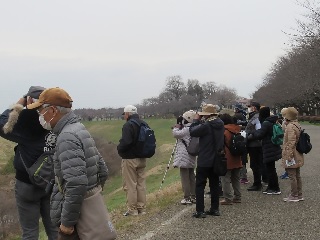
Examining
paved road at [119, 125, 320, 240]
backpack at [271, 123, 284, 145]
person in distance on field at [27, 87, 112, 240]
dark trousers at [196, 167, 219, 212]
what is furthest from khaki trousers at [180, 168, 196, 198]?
person in distance on field at [27, 87, 112, 240]

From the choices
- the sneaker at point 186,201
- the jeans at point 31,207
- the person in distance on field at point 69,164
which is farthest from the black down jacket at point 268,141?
the person in distance on field at point 69,164

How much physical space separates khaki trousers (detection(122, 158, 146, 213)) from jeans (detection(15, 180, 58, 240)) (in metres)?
3.02

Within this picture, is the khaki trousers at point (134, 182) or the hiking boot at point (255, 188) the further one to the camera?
the hiking boot at point (255, 188)

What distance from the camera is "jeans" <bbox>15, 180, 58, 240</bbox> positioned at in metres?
5.00

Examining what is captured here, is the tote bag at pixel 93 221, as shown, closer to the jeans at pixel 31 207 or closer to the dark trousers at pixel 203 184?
the jeans at pixel 31 207

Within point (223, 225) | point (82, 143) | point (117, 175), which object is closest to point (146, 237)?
point (223, 225)

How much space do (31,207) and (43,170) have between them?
0.69 meters

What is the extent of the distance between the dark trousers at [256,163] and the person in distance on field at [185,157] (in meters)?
1.72

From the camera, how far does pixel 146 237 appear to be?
6648mm

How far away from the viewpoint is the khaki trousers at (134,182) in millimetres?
8250

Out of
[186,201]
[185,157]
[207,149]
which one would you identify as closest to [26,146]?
[207,149]

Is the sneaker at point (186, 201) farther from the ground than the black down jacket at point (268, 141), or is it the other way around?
the black down jacket at point (268, 141)

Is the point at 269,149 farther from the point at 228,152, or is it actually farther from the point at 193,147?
the point at 193,147

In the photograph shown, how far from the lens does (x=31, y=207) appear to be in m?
5.12
